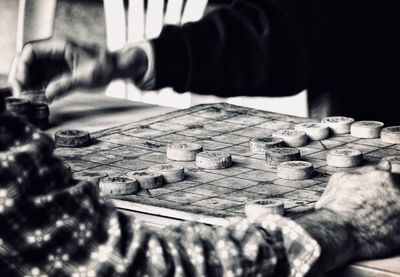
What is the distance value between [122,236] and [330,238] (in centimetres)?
36

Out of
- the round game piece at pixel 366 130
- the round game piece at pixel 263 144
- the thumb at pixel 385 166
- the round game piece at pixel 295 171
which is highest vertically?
the thumb at pixel 385 166

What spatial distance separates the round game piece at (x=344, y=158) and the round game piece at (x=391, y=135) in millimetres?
193

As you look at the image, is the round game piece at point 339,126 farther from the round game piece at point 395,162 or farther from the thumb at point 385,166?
the thumb at point 385,166

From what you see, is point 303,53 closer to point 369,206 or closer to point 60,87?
point 60,87

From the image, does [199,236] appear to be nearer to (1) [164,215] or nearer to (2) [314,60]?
(1) [164,215]

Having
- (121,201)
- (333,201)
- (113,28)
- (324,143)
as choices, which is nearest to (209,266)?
(333,201)

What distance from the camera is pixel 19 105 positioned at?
2619mm

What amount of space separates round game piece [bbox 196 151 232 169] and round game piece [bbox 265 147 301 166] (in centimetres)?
9

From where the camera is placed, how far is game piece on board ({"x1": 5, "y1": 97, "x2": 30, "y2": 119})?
2.59m

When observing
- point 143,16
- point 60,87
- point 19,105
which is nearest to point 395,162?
point 60,87

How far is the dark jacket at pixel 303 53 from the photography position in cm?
281

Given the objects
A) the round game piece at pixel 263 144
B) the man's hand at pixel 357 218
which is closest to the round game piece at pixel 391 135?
the round game piece at pixel 263 144

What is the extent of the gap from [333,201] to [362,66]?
5.10ft

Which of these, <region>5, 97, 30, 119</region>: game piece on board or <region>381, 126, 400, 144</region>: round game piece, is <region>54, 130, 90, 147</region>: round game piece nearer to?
<region>5, 97, 30, 119</region>: game piece on board
